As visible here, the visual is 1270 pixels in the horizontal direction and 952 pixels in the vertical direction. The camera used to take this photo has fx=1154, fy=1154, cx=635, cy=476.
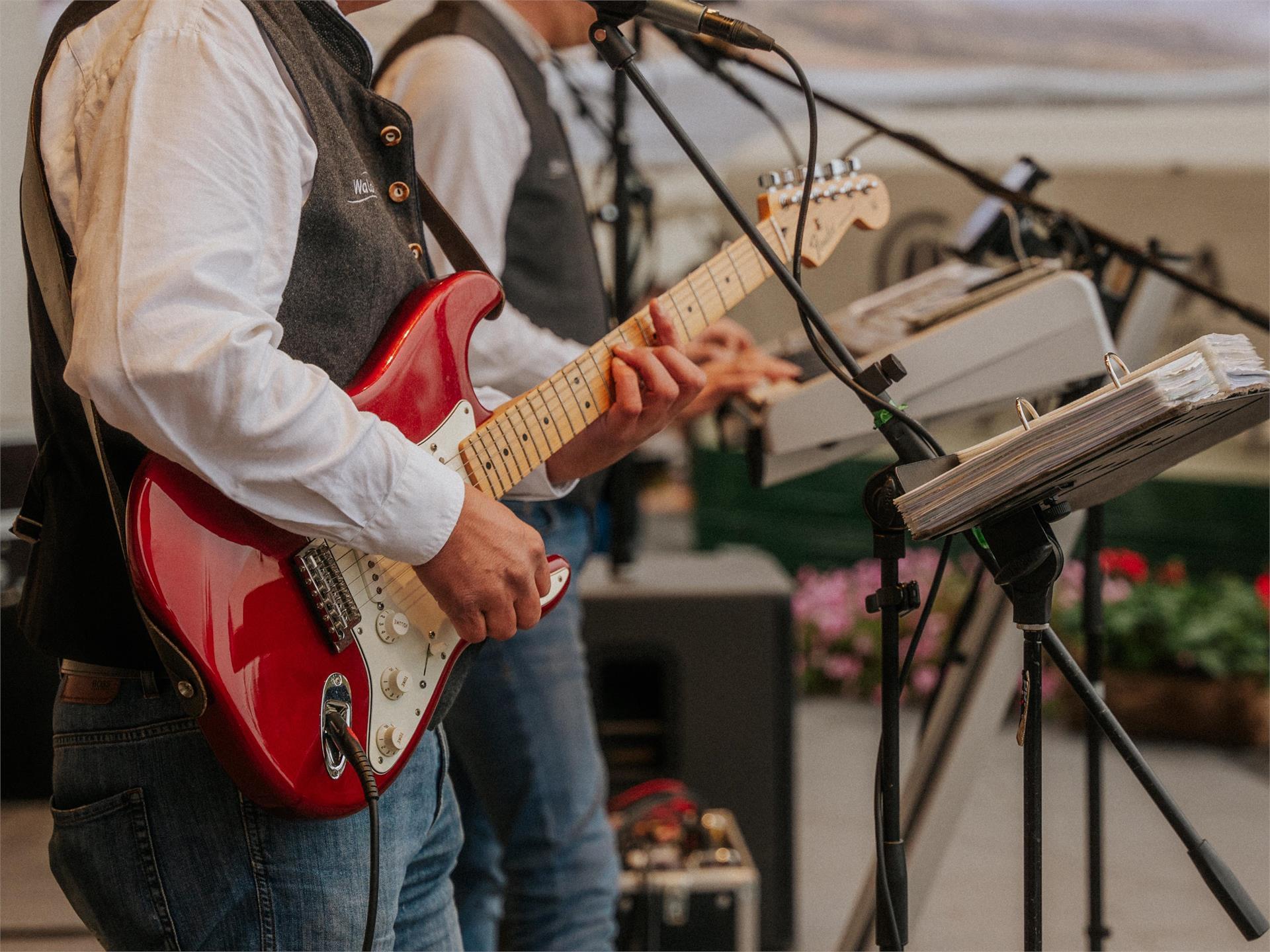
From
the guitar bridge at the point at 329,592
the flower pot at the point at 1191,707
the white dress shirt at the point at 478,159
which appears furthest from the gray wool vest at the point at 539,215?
the flower pot at the point at 1191,707

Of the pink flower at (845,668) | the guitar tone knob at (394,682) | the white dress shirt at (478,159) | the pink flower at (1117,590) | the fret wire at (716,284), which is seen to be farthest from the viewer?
the pink flower at (845,668)

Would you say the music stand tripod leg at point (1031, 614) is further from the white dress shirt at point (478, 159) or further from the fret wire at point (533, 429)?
the white dress shirt at point (478, 159)

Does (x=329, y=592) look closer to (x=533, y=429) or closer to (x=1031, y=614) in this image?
(x=533, y=429)

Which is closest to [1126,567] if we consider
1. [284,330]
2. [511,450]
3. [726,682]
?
[726,682]

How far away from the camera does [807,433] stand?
1.50 metres

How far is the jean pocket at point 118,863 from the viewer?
89cm

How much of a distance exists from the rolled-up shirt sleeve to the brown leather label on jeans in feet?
0.67

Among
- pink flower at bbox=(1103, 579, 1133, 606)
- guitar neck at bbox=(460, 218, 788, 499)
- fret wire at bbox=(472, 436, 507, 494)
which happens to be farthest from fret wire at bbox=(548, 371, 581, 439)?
pink flower at bbox=(1103, 579, 1133, 606)

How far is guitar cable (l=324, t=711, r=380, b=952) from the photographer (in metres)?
0.92

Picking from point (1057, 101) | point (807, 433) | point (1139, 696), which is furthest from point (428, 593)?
point (1057, 101)

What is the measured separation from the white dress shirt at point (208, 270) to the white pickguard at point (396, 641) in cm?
10

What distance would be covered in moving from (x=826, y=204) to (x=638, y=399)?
0.40 metres

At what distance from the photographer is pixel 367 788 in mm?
918

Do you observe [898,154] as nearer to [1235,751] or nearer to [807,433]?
[1235,751]
